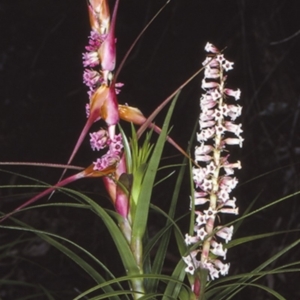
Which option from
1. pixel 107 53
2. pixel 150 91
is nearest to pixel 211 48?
pixel 107 53

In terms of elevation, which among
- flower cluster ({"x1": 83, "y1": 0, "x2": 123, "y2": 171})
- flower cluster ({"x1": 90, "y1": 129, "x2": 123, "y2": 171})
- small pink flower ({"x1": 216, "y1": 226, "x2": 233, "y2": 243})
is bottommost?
small pink flower ({"x1": 216, "y1": 226, "x2": 233, "y2": 243})

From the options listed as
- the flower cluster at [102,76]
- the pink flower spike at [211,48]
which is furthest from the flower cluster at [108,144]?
the pink flower spike at [211,48]

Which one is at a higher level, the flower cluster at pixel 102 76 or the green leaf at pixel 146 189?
the flower cluster at pixel 102 76

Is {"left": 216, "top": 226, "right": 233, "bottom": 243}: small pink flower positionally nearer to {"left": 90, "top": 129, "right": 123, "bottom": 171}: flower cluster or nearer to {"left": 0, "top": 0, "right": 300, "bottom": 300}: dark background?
{"left": 90, "top": 129, "right": 123, "bottom": 171}: flower cluster

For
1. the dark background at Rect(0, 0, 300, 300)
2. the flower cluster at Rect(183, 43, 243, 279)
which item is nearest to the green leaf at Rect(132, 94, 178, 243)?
the flower cluster at Rect(183, 43, 243, 279)

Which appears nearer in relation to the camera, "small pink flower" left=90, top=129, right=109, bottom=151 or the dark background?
"small pink flower" left=90, top=129, right=109, bottom=151

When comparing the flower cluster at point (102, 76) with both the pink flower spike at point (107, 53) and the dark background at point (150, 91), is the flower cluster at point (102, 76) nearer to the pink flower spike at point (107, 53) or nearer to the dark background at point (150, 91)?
the pink flower spike at point (107, 53)

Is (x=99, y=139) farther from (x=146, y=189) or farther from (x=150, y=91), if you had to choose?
(x=150, y=91)

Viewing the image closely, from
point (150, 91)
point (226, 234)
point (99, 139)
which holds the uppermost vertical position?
point (150, 91)

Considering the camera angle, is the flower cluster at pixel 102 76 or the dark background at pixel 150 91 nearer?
the flower cluster at pixel 102 76
